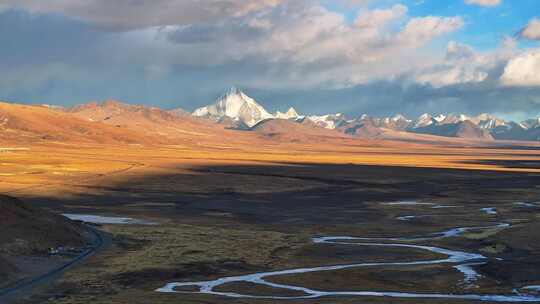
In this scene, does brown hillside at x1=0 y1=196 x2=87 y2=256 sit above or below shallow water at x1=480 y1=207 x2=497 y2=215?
above

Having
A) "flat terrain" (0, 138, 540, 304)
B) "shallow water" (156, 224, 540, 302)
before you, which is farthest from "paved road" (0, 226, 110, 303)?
"shallow water" (156, 224, 540, 302)

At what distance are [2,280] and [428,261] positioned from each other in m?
27.6

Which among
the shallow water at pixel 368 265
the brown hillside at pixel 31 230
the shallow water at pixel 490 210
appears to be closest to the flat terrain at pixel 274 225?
the shallow water at pixel 490 210

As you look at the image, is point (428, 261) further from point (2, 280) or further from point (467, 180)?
point (467, 180)

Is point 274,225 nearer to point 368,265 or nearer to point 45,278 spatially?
point 368,265

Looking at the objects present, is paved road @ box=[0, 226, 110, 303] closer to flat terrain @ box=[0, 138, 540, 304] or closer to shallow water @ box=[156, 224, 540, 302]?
flat terrain @ box=[0, 138, 540, 304]

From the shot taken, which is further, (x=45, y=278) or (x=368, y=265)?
(x=368, y=265)

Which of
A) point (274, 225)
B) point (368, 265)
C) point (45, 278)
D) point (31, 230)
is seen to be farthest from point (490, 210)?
point (45, 278)

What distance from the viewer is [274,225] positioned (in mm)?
76812

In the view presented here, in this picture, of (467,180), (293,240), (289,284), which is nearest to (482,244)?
(293,240)

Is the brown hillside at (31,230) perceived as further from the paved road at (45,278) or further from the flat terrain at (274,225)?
the flat terrain at (274,225)

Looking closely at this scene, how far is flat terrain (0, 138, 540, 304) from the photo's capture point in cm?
4522

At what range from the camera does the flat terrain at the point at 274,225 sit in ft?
148

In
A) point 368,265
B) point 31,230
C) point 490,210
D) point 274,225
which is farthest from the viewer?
point 490,210
